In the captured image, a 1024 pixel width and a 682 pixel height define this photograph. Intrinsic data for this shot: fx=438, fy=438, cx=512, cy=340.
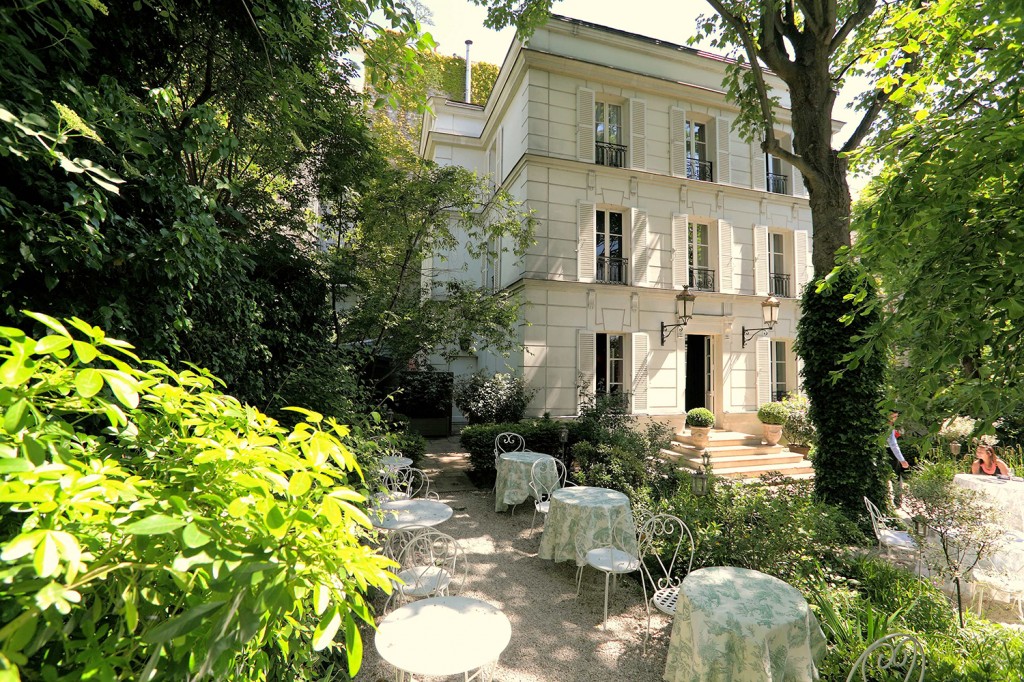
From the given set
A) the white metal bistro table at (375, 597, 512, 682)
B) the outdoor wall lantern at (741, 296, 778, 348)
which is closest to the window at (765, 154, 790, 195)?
the outdoor wall lantern at (741, 296, 778, 348)

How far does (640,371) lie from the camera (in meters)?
11.6

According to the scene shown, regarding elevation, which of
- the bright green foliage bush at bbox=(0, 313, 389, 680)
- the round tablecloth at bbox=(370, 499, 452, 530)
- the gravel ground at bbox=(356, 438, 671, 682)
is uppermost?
the bright green foliage bush at bbox=(0, 313, 389, 680)

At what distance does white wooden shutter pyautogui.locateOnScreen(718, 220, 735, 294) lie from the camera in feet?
41.4

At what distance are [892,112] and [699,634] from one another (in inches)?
368

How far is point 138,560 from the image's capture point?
0.77 m

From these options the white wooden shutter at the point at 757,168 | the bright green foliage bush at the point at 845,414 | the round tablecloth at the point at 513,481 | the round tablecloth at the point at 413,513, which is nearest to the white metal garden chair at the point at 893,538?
the bright green foliage bush at the point at 845,414

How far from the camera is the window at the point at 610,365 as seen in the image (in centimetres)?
1170

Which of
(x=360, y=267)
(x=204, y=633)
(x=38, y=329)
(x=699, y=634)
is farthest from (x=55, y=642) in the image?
(x=360, y=267)

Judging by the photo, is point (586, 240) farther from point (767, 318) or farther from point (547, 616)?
point (547, 616)

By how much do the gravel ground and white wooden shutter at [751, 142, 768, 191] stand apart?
12.1 metres

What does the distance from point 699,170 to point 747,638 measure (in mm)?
12815

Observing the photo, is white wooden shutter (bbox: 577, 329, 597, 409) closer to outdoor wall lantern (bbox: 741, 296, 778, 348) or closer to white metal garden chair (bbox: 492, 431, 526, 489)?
white metal garden chair (bbox: 492, 431, 526, 489)

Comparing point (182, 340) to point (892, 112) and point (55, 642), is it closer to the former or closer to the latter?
point (55, 642)

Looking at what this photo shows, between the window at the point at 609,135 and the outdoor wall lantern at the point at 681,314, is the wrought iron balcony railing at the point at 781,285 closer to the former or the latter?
the outdoor wall lantern at the point at 681,314
